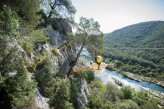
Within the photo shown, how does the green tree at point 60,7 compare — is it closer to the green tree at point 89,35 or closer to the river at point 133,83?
the green tree at point 89,35

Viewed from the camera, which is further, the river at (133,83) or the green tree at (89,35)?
the river at (133,83)

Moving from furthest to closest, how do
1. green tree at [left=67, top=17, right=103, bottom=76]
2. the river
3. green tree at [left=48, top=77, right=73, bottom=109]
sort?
1. the river
2. green tree at [left=67, top=17, right=103, bottom=76]
3. green tree at [left=48, top=77, right=73, bottom=109]

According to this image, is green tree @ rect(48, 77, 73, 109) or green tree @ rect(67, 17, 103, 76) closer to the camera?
green tree @ rect(48, 77, 73, 109)

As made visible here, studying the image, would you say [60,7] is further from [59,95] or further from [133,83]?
[133,83]

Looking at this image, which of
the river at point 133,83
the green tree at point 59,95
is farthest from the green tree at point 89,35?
the river at point 133,83

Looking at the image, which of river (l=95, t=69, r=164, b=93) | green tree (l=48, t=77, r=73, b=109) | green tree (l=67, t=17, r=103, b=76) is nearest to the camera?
green tree (l=48, t=77, r=73, b=109)

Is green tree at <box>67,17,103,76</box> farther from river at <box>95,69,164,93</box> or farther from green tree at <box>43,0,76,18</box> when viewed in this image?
river at <box>95,69,164,93</box>

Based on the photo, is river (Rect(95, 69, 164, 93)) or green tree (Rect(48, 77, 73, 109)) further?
river (Rect(95, 69, 164, 93))

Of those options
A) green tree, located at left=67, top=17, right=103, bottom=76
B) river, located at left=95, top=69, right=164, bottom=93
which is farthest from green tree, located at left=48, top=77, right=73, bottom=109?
river, located at left=95, top=69, right=164, bottom=93

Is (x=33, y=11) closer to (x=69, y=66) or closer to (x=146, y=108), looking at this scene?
(x=69, y=66)

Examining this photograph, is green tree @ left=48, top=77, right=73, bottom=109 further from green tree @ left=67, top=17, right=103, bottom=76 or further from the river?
the river

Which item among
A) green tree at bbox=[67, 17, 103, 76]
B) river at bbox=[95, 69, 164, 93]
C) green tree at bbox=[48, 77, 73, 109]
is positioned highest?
green tree at bbox=[67, 17, 103, 76]

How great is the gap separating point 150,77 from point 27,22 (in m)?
157

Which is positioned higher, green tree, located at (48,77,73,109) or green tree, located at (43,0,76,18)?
green tree, located at (43,0,76,18)
